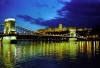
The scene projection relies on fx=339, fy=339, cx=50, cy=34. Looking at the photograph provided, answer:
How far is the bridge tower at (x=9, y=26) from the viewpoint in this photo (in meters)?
90.1

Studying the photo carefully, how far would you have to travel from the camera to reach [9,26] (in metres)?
91.1

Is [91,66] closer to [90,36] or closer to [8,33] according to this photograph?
[8,33]

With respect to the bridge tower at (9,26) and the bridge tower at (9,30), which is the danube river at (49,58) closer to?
the bridge tower at (9,30)

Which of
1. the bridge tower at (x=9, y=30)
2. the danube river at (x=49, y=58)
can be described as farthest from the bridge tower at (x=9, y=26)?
the danube river at (x=49, y=58)

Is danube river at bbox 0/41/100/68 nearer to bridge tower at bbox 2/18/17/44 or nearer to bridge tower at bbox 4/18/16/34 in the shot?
bridge tower at bbox 2/18/17/44

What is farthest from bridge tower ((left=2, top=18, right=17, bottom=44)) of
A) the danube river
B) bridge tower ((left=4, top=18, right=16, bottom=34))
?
the danube river

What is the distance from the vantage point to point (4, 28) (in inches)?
3703

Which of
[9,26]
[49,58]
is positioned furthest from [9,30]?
[49,58]

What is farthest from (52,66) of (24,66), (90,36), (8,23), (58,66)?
(90,36)

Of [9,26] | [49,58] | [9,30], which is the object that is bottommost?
[49,58]

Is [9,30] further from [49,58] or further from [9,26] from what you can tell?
[49,58]

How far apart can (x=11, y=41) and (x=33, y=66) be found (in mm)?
57788

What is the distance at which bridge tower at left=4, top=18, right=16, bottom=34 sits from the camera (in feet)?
295

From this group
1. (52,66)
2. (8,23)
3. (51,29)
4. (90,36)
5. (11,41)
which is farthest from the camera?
(51,29)
